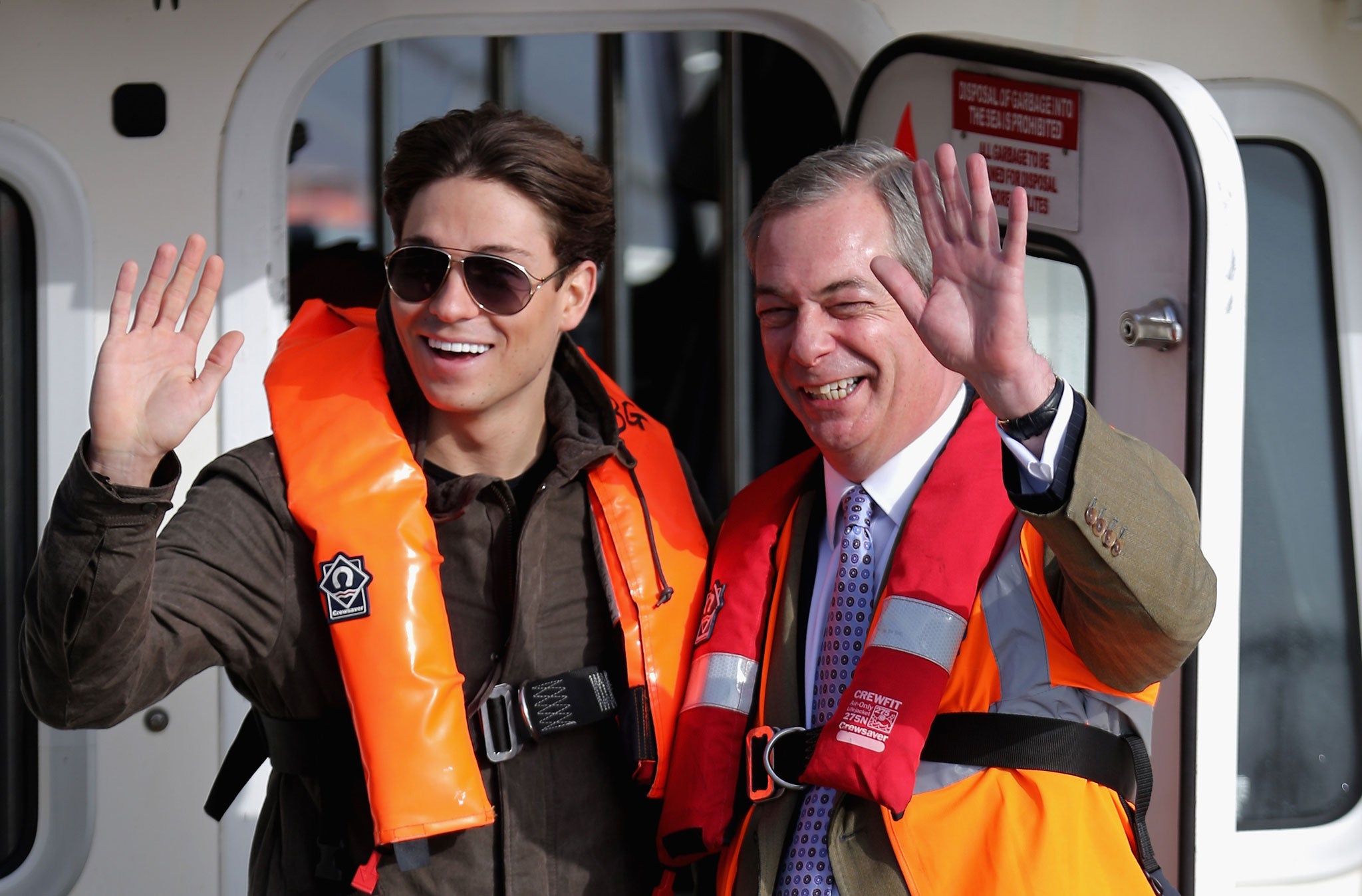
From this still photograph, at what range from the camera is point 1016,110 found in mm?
2662

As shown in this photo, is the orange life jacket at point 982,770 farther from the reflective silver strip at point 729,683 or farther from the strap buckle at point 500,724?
the strap buckle at point 500,724

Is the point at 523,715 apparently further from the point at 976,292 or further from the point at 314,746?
the point at 976,292

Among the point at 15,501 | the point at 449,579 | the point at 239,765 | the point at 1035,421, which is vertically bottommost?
the point at 239,765

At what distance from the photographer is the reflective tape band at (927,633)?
68.1 inches

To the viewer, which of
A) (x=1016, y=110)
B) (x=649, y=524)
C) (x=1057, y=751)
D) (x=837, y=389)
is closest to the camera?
(x=1057, y=751)

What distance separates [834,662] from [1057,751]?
367 mm

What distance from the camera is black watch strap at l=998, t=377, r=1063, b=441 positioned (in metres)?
1.43

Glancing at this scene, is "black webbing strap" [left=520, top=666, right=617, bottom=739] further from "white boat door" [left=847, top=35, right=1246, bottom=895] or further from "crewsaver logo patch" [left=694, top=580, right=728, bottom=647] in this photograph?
"white boat door" [left=847, top=35, right=1246, bottom=895]

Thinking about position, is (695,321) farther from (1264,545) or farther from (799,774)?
(799,774)

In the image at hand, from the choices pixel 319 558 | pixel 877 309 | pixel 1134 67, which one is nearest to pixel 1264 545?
pixel 1134 67

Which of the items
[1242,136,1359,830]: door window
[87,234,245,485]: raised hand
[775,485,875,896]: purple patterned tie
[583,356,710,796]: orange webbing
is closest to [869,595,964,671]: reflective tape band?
[775,485,875,896]: purple patterned tie

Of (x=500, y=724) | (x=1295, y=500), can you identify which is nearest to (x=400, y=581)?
(x=500, y=724)

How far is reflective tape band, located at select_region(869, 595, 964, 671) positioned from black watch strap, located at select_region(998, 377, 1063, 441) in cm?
38

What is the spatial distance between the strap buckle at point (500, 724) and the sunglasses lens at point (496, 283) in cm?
64
